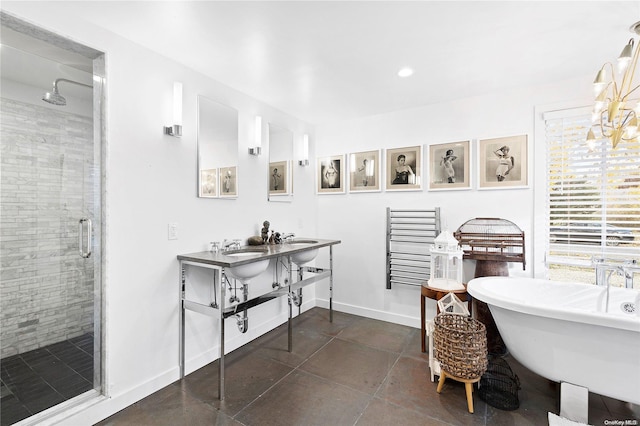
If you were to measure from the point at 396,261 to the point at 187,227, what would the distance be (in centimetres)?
225

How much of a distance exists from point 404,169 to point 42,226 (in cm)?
344

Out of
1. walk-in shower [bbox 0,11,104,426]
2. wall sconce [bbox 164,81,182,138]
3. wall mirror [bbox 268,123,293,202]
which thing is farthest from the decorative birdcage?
walk-in shower [bbox 0,11,104,426]

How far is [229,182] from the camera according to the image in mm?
2684

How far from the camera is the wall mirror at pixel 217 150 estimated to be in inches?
95.7

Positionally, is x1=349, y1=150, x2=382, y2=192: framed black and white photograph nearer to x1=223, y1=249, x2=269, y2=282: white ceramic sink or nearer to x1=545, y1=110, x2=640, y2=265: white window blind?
x1=545, y1=110, x2=640, y2=265: white window blind

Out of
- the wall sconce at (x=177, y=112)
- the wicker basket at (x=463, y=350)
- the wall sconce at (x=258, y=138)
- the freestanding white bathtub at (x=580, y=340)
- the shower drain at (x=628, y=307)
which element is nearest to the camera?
the freestanding white bathtub at (x=580, y=340)

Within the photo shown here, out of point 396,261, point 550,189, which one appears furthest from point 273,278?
point 550,189

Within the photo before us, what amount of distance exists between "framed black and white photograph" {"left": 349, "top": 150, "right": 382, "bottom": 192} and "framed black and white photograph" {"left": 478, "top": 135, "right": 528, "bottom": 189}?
3.55 feet

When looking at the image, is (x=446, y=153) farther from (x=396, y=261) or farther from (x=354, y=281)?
(x=354, y=281)

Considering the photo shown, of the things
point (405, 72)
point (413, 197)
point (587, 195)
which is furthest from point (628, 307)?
point (405, 72)

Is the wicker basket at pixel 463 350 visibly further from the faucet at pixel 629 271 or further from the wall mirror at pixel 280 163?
the wall mirror at pixel 280 163

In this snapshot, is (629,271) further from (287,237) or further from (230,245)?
(230,245)

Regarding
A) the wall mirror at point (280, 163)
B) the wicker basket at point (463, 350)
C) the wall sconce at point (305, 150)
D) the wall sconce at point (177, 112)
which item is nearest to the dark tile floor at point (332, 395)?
the wicker basket at point (463, 350)

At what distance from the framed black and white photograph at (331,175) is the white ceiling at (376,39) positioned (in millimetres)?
1136
